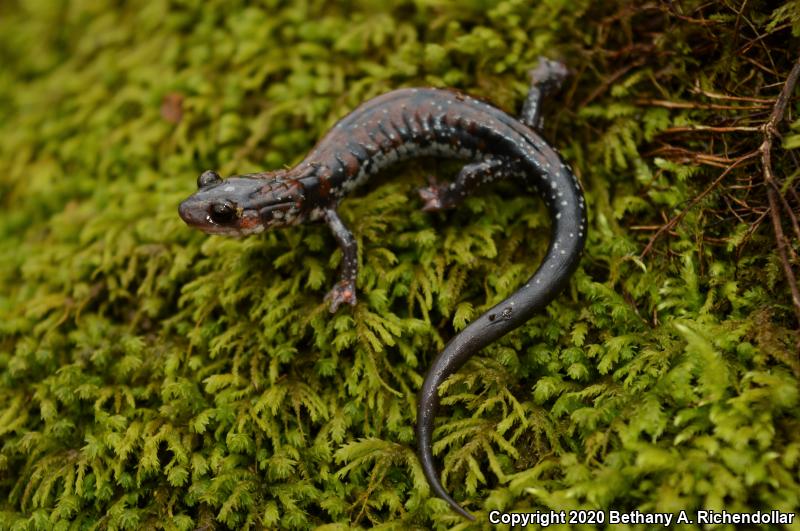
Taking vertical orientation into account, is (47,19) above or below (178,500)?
above

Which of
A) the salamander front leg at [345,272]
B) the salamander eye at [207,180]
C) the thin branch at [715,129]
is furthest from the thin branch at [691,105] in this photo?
the salamander eye at [207,180]

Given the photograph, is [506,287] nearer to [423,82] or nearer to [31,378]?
[423,82]

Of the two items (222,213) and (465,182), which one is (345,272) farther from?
(465,182)

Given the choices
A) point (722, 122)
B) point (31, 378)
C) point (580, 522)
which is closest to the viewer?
point (580, 522)

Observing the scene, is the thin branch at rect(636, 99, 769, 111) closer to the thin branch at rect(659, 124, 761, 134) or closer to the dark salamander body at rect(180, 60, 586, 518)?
the thin branch at rect(659, 124, 761, 134)

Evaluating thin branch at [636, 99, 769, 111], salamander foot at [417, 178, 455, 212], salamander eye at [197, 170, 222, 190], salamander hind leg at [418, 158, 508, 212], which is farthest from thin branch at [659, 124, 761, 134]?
salamander eye at [197, 170, 222, 190]

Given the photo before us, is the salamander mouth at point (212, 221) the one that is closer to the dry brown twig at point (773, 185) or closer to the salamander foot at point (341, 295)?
the salamander foot at point (341, 295)

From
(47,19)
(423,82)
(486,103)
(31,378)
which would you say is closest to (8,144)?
(47,19)
